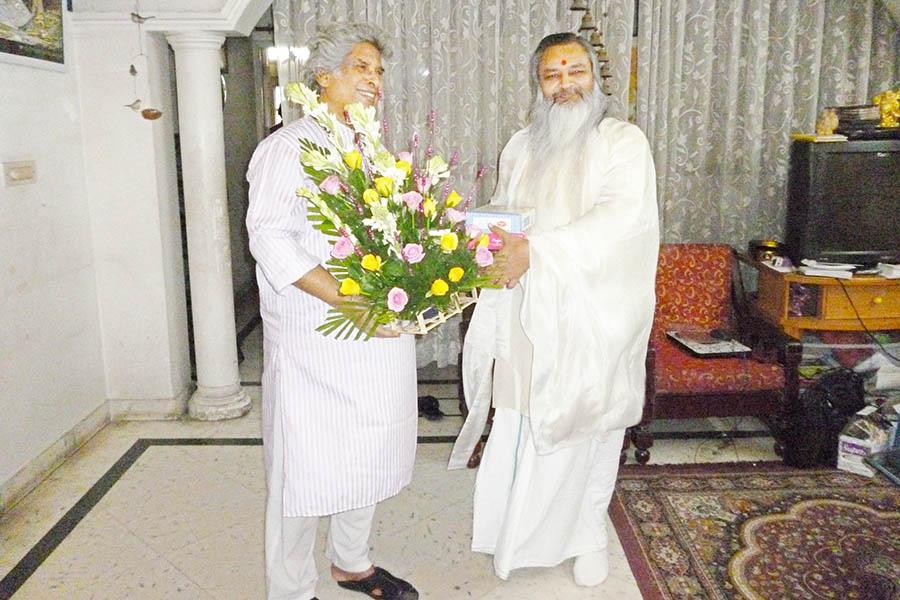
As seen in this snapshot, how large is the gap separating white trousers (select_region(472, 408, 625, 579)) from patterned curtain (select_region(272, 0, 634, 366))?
6.93 feet

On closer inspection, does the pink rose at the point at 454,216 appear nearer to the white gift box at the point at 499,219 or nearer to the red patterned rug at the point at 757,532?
the white gift box at the point at 499,219

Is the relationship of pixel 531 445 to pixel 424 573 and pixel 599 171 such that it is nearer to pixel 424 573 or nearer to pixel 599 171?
pixel 424 573

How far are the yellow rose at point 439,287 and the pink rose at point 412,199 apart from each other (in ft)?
0.57

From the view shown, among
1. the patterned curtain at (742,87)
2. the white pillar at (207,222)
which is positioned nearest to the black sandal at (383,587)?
the white pillar at (207,222)

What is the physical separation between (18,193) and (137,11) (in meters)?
1.06

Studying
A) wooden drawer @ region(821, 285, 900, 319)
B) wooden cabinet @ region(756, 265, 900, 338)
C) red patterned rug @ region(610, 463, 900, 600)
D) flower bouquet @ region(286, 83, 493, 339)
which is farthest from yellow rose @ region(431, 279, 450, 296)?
wooden drawer @ region(821, 285, 900, 319)

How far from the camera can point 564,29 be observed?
13.5ft

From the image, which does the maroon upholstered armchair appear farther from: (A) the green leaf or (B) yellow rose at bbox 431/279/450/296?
(A) the green leaf

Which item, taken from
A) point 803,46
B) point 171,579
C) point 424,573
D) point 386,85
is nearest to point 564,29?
point 386,85

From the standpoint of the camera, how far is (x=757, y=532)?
2791 mm

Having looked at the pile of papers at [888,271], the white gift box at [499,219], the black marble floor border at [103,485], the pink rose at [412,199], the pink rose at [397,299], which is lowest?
the black marble floor border at [103,485]

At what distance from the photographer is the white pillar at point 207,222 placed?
368 cm

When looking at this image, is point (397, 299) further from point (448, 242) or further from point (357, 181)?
point (357, 181)

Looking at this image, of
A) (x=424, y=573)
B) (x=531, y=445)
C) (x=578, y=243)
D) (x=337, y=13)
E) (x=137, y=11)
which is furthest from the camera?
(x=337, y=13)
